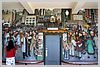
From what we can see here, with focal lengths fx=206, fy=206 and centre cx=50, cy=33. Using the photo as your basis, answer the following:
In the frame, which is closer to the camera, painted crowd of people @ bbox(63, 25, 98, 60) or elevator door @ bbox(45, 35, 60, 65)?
painted crowd of people @ bbox(63, 25, 98, 60)

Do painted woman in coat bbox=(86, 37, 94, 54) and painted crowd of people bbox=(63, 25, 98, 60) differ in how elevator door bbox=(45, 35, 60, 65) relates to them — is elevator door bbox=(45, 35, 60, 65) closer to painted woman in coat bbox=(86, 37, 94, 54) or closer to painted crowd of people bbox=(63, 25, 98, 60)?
painted crowd of people bbox=(63, 25, 98, 60)

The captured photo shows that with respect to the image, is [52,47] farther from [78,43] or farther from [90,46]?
[90,46]

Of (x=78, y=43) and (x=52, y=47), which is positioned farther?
(x=52, y=47)

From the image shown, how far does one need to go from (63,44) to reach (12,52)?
1.37m

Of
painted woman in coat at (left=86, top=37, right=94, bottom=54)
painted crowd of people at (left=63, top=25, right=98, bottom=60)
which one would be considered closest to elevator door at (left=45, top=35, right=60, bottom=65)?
painted crowd of people at (left=63, top=25, right=98, bottom=60)

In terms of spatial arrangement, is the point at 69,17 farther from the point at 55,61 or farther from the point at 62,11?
the point at 55,61

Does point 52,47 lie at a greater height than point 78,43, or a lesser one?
lesser

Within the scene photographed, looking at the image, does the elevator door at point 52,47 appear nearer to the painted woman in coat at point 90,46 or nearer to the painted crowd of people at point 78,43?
the painted crowd of people at point 78,43

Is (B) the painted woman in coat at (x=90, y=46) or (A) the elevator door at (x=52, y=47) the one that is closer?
(B) the painted woman in coat at (x=90, y=46)

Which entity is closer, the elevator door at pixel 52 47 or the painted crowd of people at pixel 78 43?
the painted crowd of people at pixel 78 43

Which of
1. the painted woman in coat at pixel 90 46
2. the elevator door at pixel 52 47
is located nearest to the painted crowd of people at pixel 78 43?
the painted woman in coat at pixel 90 46

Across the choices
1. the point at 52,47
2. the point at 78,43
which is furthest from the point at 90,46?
the point at 52,47

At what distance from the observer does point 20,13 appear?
541 cm

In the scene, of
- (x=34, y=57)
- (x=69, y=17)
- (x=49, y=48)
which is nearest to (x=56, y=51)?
(x=49, y=48)
